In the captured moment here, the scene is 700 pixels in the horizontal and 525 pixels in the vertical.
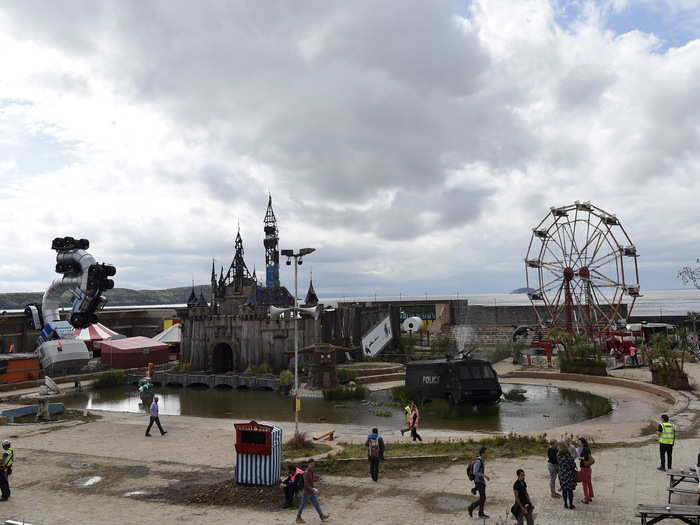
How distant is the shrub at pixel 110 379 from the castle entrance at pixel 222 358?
693cm

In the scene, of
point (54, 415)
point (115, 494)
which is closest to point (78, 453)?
point (115, 494)

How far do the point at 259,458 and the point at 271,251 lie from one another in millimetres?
47688

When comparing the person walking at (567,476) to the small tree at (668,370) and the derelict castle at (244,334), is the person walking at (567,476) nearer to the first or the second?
the small tree at (668,370)

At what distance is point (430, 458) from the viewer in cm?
1502

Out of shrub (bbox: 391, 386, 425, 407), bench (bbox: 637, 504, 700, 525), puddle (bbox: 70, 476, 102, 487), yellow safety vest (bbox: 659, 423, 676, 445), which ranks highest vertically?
yellow safety vest (bbox: 659, 423, 676, 445)

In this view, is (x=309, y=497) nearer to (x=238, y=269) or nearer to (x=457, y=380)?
(x=457, y=380)

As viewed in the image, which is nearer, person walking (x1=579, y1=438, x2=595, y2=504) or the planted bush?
person walking (x1=579, y1=438, x2=595, y2=504)

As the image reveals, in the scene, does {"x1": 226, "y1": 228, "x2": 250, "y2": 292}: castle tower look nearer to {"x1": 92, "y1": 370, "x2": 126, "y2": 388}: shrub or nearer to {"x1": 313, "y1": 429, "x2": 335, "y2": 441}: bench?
{"x1": 92, "y1": 370, "x2": 126, "y2": 388}: shrub

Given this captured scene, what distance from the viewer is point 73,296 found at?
108ft

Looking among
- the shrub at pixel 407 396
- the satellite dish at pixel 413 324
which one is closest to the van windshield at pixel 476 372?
the shrub at pixel 407 396

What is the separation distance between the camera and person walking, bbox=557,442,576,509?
10.7 m

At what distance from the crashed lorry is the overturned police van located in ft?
64.2

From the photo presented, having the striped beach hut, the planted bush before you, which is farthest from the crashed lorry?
the planted bush

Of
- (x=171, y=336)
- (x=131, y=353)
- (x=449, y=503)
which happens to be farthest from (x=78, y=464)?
(x=171, y=336)
